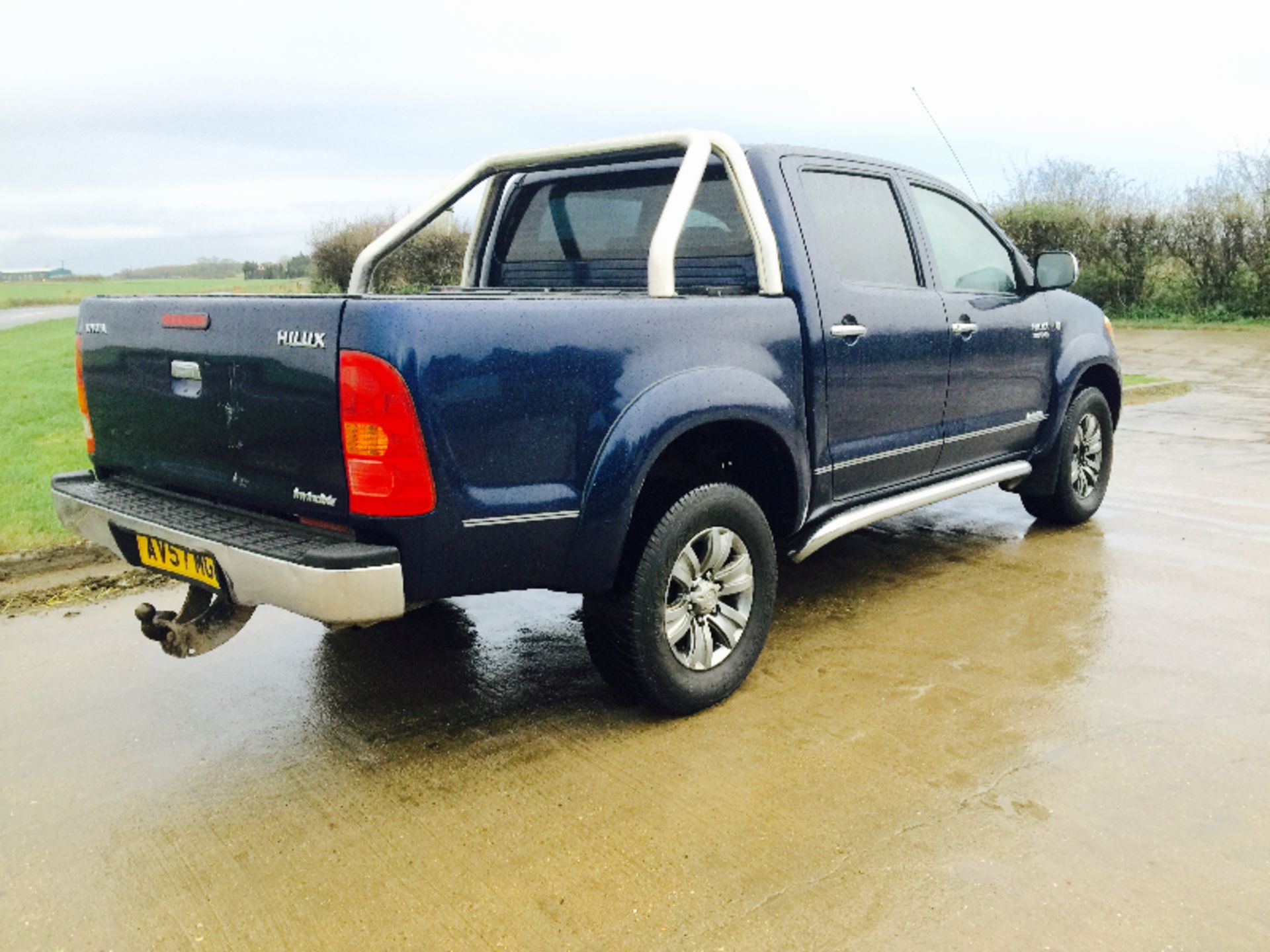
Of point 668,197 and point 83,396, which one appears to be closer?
point 83,396

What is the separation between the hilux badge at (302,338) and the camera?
9.68 ft

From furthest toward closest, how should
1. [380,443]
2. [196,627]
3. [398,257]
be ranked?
1. [398,257]
2. [196,627]
3. [380,443]

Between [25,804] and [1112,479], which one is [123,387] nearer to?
[25,804]

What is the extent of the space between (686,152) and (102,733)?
2.92 m

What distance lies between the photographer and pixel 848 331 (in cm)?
421

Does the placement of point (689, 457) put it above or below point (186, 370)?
below

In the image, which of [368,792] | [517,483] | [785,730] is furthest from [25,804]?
[785,730]

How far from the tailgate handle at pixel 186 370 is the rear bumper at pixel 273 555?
1.39ft

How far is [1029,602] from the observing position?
16.0ft

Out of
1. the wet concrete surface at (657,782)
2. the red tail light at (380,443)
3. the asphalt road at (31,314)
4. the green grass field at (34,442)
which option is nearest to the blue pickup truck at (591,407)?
the red tail light at (380,443)

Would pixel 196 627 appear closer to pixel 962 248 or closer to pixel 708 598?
pixel 708 598

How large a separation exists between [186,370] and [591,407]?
130 cm

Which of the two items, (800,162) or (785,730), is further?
(800,162)

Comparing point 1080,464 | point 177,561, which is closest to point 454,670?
point 177,561
